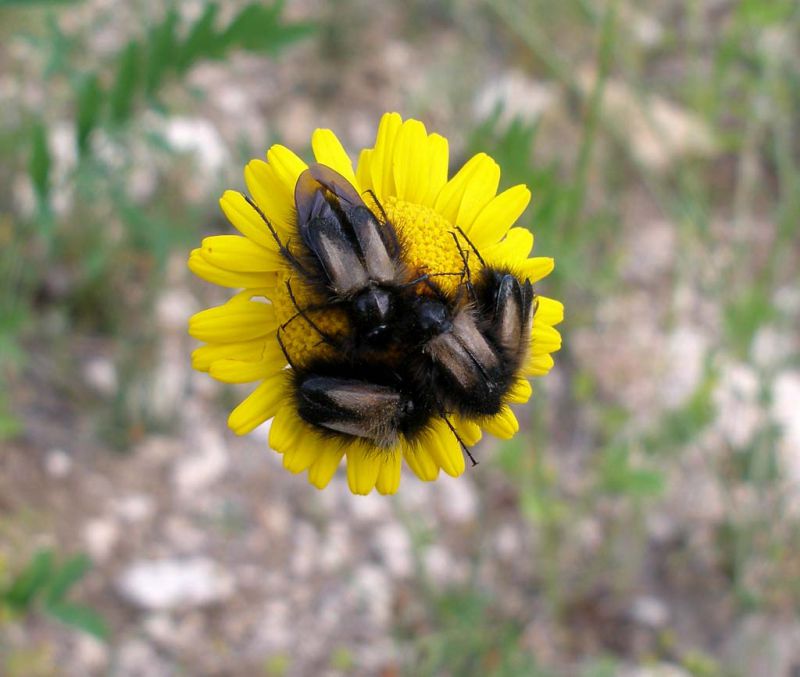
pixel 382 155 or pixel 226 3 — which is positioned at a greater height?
pixel 226 3

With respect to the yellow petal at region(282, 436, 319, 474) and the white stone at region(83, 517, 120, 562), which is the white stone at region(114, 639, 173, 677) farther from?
the yellow petal at region(282, 436, 319, 474)

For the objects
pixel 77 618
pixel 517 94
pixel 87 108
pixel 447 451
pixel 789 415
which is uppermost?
pixel 517 94

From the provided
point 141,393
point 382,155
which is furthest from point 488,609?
point 382,155

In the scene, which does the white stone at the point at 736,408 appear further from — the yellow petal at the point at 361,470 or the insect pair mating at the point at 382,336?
the insect pair mating at the point at 382,336

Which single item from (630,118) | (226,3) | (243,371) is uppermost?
(226,3)

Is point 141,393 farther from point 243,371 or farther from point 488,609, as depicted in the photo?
point 243,371

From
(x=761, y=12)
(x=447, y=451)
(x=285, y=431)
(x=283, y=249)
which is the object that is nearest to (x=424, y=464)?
(x=447, y=451)

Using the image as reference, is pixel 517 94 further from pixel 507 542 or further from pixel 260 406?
pixel 260 406
